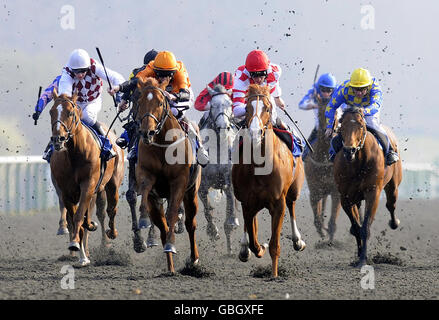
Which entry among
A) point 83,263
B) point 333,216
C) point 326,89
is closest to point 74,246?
point 83,263

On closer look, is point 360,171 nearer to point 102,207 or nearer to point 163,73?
point 163,73

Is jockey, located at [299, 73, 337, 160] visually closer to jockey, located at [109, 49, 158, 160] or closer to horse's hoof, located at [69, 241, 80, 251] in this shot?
jockey, located at [109, 49, 158, 160]

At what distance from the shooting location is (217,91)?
10609 millimetres

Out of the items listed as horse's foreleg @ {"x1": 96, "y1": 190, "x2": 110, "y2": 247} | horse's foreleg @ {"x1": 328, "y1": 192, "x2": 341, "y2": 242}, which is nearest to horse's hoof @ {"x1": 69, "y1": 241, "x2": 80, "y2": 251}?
horse's foreleg @ {"x1": 96, "y1": 190, "x2": 110, "y2": 247}

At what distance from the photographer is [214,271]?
8.50 meters

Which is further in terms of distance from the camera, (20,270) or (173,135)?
(20,270)

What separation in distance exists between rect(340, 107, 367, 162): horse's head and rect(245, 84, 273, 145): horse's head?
147 centimetres

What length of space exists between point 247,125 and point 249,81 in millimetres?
922

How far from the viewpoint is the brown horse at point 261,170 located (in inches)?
294

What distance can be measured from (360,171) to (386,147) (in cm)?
48

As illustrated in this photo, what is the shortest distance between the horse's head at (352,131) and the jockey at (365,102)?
56 cm
